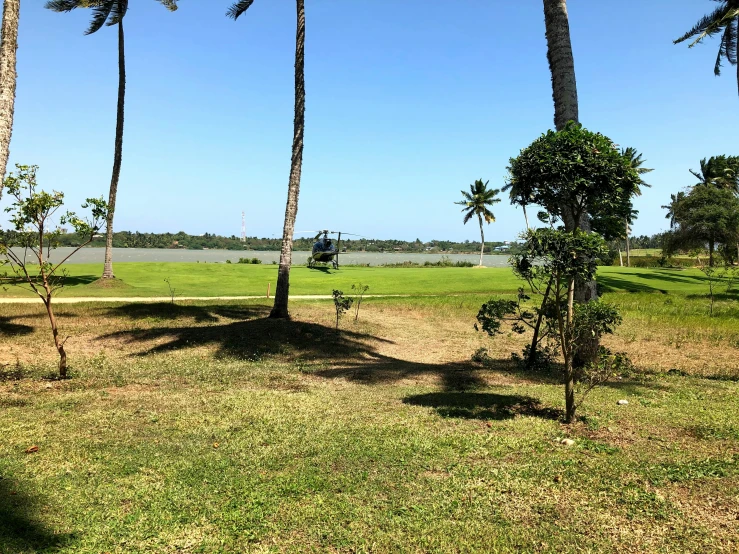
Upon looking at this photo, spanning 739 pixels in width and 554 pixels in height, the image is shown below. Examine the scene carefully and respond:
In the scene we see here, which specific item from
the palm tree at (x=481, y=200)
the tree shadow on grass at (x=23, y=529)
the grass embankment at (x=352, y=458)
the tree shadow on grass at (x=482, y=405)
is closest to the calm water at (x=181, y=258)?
the palm tree at (x=481, y=200)

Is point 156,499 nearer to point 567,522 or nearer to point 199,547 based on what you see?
point 199,547

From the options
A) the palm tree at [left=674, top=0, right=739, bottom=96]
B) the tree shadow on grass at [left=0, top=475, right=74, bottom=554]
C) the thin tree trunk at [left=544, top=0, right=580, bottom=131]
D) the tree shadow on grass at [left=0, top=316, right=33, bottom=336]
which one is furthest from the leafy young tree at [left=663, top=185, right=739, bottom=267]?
the tree shadow on grass at [left=0, top=475, right=74, bottom=554]

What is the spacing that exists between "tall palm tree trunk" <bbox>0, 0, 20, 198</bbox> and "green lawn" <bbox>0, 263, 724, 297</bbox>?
15641 mm

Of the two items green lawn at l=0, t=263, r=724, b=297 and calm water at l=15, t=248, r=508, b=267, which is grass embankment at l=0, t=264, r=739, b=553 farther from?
calm water at l=15, t=248, r=508, b=267

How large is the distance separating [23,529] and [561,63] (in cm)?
1218

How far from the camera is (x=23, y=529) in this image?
4.37 meters

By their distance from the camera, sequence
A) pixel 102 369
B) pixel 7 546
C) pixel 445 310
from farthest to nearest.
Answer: pixel 445 310, pixel 102 369, pixel 7 546

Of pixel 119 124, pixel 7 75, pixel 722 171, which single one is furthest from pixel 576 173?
pixel 722 171

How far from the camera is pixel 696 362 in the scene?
13.9m

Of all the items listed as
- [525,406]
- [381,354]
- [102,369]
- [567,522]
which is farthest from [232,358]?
[567,522]

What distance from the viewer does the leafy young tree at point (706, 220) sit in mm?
45000

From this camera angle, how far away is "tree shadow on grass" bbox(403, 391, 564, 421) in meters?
8.11

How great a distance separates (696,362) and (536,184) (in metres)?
9.68

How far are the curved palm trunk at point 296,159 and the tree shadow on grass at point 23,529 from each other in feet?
39.6
